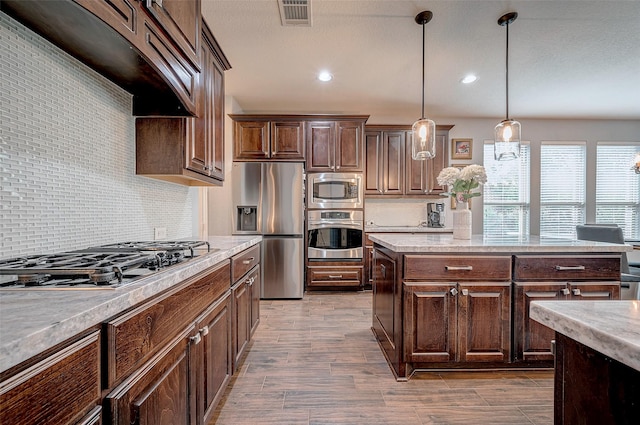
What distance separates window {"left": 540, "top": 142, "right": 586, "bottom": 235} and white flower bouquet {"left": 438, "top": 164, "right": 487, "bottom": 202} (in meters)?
3.82

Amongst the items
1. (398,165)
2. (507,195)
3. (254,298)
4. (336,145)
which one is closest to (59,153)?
(254,298)

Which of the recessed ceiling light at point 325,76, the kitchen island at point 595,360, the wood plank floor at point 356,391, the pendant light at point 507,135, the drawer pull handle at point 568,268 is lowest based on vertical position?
the wood plank floor at point 356,391

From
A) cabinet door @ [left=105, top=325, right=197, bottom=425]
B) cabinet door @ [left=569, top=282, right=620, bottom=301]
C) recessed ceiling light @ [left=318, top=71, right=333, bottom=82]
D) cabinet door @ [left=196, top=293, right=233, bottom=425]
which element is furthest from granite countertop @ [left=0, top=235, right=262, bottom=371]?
recessed ceiling light @ [left=318, top=71, right=333, bottom=82]

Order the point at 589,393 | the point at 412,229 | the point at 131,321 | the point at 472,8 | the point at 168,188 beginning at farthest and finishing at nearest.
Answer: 1. the point at 412,229
2. the point at 472,8
3. the point at 168,188
4. the point at 131,321
5. the point at 589,393

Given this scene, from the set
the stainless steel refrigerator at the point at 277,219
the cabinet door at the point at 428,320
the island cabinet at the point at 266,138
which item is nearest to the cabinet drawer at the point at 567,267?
the cabinet door at the point at 428,320

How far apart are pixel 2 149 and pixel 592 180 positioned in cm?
699

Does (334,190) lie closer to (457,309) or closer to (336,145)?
(336,145)

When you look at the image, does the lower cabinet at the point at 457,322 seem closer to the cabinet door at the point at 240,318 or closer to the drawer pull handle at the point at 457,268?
the drawer pull handle at the point at 457,268

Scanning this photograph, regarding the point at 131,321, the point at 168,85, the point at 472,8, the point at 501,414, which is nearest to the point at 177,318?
the point at 131,321

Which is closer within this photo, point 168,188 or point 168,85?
point 168,85

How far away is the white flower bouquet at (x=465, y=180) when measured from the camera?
218cm

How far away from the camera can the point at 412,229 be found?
4301 mm

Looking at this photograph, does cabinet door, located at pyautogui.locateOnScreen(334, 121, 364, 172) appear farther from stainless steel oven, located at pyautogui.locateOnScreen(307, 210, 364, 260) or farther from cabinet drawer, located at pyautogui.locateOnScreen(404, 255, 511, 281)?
cabinet drawer, located at pyautogui.locateOnScreen(404, 255, 511, 281)

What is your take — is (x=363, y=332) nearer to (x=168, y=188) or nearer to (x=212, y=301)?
(x=212, y=301)
